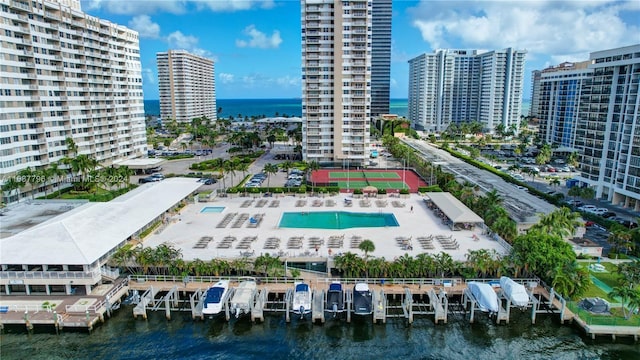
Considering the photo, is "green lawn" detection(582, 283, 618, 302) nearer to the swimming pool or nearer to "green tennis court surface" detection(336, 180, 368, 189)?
the swimming pool

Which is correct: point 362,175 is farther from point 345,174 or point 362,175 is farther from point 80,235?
point 80,235

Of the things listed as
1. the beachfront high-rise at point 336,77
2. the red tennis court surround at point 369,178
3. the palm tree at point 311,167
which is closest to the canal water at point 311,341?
the red tennis court surround at point 369,178

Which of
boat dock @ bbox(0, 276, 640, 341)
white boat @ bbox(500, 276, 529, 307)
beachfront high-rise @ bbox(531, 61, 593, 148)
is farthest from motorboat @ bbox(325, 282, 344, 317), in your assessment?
beachfront high-rise @ bbox(531, 61, 593, 148)

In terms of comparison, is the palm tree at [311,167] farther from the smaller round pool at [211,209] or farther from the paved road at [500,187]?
the paved road at [500,187]

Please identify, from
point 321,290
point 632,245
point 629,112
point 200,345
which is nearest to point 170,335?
point 200,345

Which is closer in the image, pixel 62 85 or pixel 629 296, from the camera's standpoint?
pixel 629 296

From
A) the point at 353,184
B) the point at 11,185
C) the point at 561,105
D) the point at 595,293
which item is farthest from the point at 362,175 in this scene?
the point at 561,105
